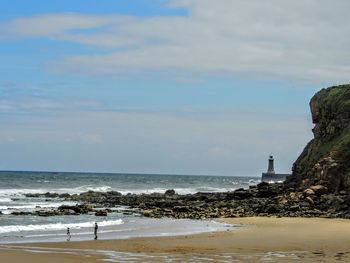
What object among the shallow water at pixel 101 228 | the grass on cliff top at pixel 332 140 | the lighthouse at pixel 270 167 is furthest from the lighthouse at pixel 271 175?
the shallow water at pixel 101 228

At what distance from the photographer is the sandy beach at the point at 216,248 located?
72.8 feet

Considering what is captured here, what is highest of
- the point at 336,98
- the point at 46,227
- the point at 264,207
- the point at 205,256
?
the point at 336,98

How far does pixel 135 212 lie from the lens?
50.0 metres

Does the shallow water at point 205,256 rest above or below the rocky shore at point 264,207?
below

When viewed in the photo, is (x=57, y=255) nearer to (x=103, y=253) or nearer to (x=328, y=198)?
(x=103, y=253)

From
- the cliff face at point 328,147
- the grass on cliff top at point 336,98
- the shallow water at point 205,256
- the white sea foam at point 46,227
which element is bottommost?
the white sea foam at point 46,227

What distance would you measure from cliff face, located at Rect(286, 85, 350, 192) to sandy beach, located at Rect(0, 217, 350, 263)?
667 inches

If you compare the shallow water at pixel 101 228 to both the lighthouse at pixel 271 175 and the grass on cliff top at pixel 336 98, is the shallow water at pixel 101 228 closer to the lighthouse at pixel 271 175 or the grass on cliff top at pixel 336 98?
the grass on cliff top at pixel 336 98

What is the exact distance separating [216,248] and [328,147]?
116ft

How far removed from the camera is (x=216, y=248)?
2553cm

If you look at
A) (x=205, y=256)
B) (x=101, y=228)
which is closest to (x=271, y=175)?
(x=101, y=228)

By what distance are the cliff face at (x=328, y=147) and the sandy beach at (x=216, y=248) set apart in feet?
Answer: 55.6

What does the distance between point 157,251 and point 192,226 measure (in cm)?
1337

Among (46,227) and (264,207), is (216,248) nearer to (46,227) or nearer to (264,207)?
(46,227)
